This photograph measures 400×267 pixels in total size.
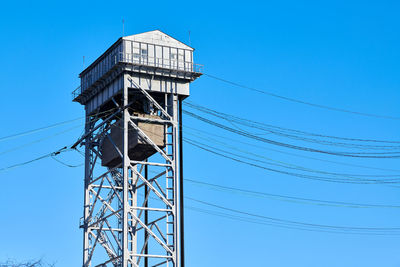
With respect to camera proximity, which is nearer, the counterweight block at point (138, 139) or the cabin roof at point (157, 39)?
the counterweight block at point (138, 139)

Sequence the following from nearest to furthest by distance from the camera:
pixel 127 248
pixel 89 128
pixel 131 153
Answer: pixel 127 248 → pixel 131 153 → pixel 89 128

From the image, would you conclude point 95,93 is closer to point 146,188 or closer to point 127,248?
point 146,188

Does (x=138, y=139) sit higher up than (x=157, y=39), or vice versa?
(x=157, y=39)

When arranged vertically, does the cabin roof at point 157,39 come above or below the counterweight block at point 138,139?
above

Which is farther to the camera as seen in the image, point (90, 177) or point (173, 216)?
point (90, 177)

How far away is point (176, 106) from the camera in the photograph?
70812mm

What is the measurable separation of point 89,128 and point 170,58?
31.6ft

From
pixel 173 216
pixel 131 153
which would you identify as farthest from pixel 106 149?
pixel 173 216

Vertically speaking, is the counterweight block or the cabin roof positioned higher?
the cabin roof

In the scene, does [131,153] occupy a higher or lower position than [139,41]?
lower

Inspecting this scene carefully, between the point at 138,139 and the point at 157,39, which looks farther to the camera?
the point at 157,39

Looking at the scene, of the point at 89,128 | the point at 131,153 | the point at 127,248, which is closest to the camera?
the point at 127,248

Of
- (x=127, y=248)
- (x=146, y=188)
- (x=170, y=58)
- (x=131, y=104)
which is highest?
(x=170, y=58)

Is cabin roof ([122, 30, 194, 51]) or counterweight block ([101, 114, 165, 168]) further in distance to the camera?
cabin roof ([122, 30, 194, 51])
